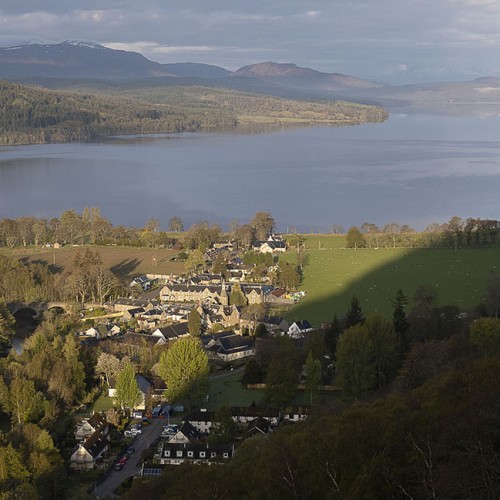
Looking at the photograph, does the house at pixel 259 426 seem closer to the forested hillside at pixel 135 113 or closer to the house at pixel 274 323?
the house at pixel 274 323

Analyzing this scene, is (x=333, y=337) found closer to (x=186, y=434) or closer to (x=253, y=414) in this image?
(x=253, y=414)

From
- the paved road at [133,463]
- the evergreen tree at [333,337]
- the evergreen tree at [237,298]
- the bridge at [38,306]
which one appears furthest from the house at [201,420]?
the bridge at [38,306]

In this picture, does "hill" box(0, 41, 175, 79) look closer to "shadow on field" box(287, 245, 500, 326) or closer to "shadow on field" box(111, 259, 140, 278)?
"shadow on field" box(111, 259, 140, 278)

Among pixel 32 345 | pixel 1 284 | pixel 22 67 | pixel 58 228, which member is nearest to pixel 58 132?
pixel 58 228

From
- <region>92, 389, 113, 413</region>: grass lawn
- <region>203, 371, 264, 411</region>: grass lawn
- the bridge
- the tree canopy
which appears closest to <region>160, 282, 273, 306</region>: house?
the bridge

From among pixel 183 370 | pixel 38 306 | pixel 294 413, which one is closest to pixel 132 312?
pixel 38 306
